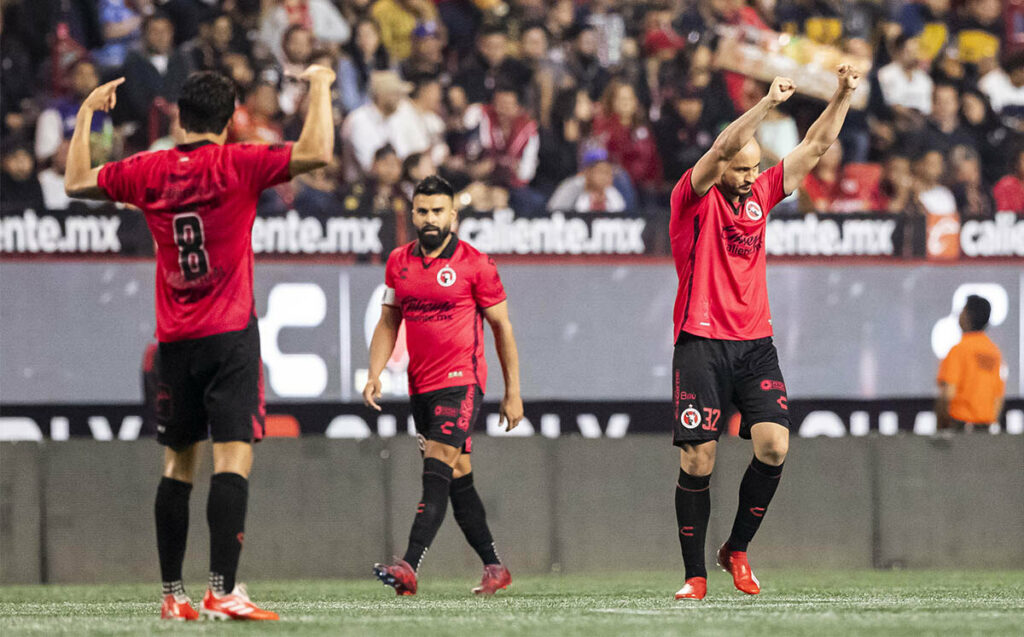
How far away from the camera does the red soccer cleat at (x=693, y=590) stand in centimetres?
759

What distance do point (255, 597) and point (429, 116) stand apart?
6.04 meters

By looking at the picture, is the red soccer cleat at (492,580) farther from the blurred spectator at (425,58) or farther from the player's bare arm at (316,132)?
the blurred spectator at (425,58)

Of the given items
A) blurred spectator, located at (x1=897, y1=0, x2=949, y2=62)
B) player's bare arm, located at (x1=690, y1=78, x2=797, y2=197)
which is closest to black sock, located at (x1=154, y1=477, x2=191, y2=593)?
player's bare arm, located at (x1=690, y1=78, x2=797, y2=197)

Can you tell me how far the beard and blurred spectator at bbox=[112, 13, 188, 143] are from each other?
532cm

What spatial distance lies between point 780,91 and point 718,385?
141cm

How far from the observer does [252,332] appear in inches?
247

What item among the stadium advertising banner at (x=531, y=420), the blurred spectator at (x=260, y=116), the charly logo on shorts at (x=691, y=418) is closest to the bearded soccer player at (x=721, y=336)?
the charly logo on shorts at (x=691, y=418)

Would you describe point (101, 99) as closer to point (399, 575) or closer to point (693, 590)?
point (399, 575)

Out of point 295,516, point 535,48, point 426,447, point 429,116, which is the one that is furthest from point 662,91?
point 426,447

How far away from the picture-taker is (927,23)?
16.8 m

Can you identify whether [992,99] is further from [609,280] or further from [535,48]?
[609,280]

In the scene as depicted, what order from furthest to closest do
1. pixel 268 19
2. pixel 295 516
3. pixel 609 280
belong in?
pixel 268 19 → pixel 609 280 → pixel 295 516

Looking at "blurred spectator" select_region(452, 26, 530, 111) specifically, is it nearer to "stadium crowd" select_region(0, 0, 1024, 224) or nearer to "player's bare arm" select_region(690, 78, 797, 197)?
"stadium crowd" select_region(0, 0, 1024, 224)

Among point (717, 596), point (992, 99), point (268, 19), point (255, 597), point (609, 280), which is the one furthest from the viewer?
point (992, 99)
